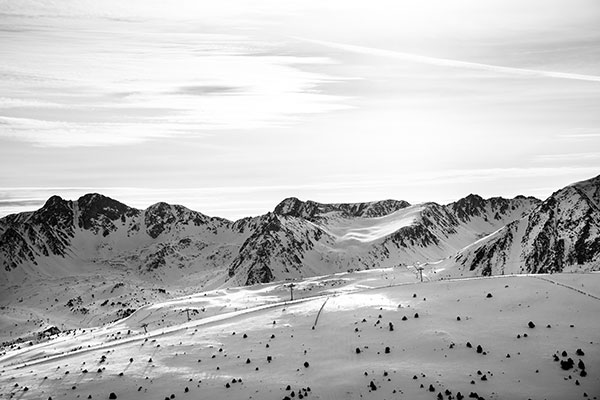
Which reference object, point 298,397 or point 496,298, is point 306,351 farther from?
point 496,298

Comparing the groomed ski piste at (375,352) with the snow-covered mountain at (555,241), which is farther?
the snow-covered mountain at (555,241)

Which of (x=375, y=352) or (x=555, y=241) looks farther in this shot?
(x=555, y=241)

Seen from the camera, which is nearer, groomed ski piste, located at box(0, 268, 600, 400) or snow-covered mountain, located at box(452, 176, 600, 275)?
groomed ski piste, located at box(0, 268, 600, 400)

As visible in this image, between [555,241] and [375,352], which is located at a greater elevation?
[555,241]
